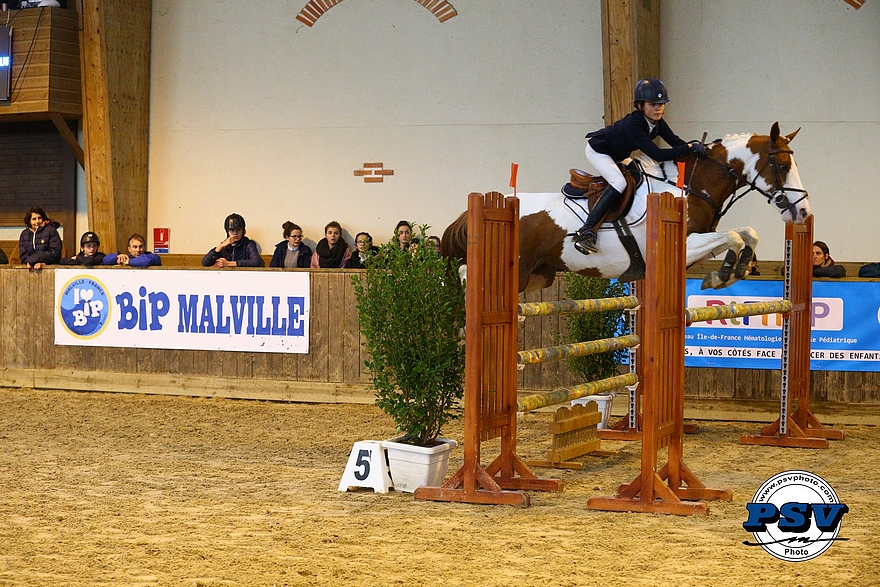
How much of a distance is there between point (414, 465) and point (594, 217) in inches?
71.9

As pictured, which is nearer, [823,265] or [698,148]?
[698,148]

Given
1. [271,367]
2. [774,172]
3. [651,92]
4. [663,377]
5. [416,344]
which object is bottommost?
[271,367]

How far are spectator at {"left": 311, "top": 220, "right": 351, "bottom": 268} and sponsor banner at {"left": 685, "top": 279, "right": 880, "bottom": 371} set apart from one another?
3.73 m

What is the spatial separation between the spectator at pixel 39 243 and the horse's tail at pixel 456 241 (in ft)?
15.0

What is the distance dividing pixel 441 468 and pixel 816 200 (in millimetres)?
6095

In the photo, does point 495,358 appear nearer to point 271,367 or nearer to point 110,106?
point 271,367

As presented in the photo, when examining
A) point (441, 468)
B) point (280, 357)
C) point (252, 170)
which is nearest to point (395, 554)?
point (441, 468)

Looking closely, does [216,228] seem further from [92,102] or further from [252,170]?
[92,102]

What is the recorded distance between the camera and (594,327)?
6.99m

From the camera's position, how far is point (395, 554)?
3695mm

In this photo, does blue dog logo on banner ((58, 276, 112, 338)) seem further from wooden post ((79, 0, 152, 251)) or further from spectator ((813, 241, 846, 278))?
spectator ((813, 241, 846, 278))

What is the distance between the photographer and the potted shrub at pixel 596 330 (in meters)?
6.89

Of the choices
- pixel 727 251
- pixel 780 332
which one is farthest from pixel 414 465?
pixel 780 332

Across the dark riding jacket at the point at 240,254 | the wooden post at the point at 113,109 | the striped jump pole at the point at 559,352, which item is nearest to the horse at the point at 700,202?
the striped jump pole at the point at 559,352
